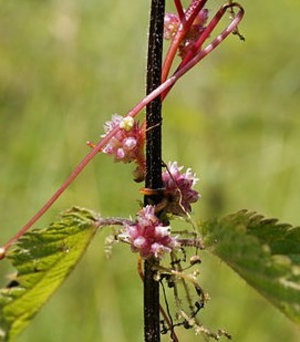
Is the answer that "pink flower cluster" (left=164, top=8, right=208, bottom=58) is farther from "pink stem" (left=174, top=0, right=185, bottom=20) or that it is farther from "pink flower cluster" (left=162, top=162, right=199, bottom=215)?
"pink flower cluster" (left=162, top=162, right=199, bottom=215)

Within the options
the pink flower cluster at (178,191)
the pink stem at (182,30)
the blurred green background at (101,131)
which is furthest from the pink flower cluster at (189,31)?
the blurred green background at (101,131)

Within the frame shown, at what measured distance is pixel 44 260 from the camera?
3.07 feet

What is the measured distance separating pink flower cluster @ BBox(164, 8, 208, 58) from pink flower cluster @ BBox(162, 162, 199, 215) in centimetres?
13

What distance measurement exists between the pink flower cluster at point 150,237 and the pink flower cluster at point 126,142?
7cm

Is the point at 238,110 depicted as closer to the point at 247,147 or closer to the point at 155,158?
the point at 247,147

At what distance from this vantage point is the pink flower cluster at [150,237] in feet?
2.81

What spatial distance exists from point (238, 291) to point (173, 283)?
71.9 inches

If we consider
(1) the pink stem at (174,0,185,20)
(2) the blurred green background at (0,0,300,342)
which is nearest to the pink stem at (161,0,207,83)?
(1) the pink stem at (174,0,185,20)

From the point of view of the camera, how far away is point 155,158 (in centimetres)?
85

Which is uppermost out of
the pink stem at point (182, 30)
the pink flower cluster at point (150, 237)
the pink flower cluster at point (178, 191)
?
the pink stem at point (182, 30)

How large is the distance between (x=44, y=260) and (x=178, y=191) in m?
0.17

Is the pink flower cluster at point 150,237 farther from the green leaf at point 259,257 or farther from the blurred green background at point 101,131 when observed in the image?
the blurred green background at point 101,131

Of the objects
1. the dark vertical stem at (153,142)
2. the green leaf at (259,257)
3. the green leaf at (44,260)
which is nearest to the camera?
the green leaf at (259,257)

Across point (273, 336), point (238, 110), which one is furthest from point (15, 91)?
point (273, 336)
